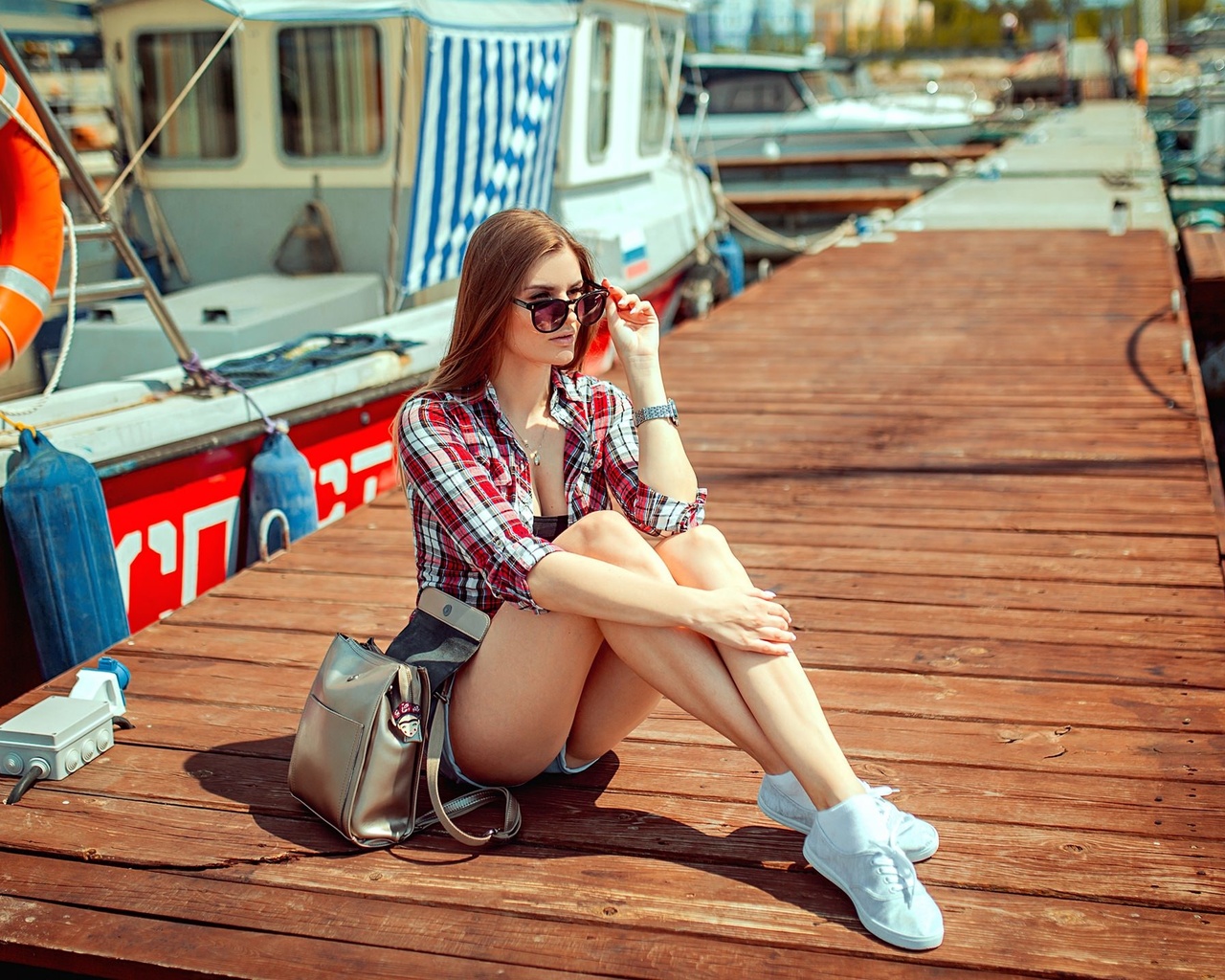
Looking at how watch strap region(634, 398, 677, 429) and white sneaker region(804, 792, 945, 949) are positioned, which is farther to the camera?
watch strap region(634, 398, 677, 429)

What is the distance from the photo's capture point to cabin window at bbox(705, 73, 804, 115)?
18781 mm

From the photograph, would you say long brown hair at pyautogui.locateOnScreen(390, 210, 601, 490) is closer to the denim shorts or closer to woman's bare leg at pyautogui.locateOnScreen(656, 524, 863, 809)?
the denim shorts

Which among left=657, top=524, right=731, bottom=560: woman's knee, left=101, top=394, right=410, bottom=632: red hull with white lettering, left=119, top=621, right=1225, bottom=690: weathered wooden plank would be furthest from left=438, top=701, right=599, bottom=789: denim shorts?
left=101, top=394, right=410, bottom=632: red hull with white lettering

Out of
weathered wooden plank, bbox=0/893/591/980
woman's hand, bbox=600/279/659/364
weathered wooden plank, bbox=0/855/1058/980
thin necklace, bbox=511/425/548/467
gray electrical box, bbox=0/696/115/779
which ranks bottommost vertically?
weathered wooden plank, bbox=0/893/591/980

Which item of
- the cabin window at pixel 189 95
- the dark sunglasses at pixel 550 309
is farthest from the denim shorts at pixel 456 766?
the cabin window at pixel 189 95

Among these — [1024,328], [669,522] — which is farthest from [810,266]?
[669,522]

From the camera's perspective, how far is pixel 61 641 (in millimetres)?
3611

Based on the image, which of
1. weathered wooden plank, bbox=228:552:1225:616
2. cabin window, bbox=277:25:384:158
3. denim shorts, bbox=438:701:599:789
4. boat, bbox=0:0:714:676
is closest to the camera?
denim shorts, bbox=438:701:599:789

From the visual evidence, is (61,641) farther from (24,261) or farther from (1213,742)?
(1213,742)

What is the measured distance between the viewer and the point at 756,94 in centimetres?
1883

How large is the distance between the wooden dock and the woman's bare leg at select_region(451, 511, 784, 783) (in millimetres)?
196

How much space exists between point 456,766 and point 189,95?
506 centimetres

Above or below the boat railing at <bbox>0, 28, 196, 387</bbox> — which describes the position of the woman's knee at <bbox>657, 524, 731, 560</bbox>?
below

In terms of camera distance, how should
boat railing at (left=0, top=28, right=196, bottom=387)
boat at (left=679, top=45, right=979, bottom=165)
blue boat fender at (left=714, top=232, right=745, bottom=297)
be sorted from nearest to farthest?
boat railing at (left=0, top=28, right=196, bottom=387) < blue boat fender at (left=714, top=232, right=745, bottom=297) < boat at (left=679, top=45, right=979, bottom=165)
